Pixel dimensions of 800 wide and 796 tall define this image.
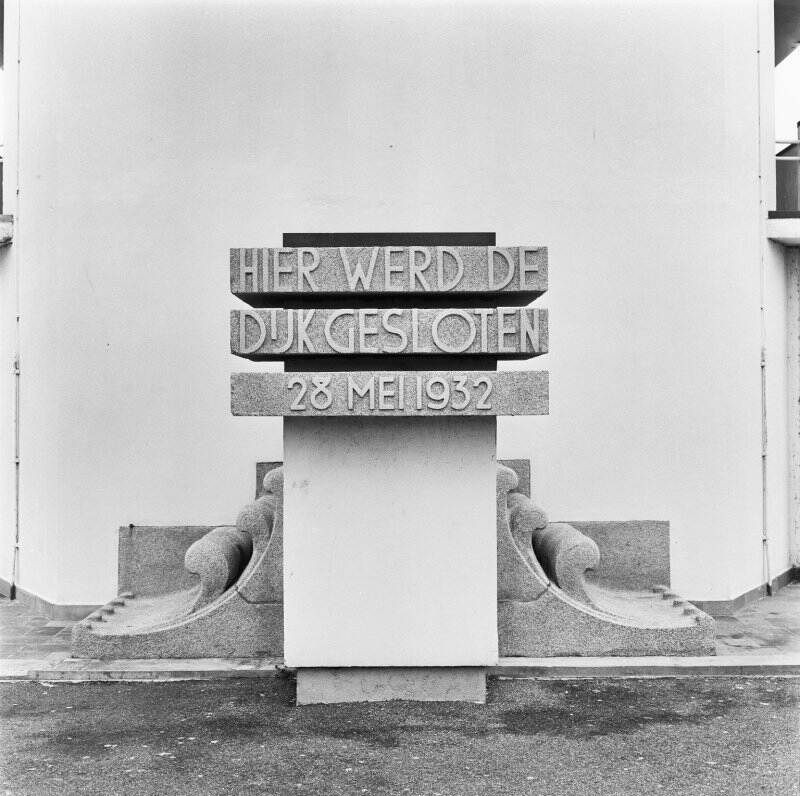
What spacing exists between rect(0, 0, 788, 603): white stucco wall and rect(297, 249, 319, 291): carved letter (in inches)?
153

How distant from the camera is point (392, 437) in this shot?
8.17 m

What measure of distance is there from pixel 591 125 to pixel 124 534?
20.1 feet

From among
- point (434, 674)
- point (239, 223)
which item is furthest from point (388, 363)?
point (239, 223)

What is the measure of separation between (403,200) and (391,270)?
3997mm

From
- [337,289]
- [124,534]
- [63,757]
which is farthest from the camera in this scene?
[124,534]

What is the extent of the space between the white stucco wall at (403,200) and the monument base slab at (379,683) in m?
3.63

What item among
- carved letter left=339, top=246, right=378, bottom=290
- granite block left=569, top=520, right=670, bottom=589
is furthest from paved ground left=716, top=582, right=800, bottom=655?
carved letter left=339, top=246, right=378, bottom=290

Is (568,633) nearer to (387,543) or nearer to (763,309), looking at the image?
(387,543)

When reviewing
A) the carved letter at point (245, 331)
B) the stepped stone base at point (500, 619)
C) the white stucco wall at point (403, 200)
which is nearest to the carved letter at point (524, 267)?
the carved letter at point (245, 331)

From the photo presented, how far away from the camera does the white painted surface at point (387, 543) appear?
26.8 feet

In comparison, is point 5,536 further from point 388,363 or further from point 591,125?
point 591,125

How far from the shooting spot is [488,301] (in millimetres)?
8109

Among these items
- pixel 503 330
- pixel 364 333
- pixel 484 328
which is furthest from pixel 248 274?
pixel 503 330

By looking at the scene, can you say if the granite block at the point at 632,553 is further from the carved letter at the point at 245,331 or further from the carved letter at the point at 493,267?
the carved letter at the point at 245,331
